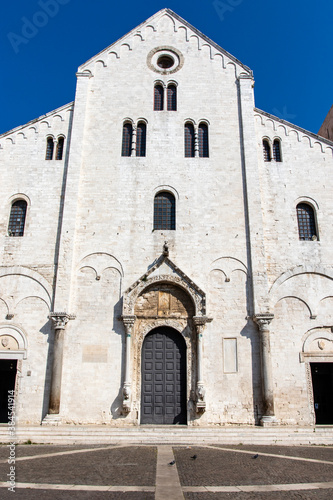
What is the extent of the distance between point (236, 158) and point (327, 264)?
644 centimetres

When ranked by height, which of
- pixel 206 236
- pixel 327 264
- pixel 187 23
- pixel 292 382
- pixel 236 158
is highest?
pixel 187 23

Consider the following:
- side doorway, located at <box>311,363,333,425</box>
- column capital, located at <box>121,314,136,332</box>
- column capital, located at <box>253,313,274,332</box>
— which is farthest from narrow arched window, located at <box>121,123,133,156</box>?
side doorway, located at <box>311,363,333,425</box>

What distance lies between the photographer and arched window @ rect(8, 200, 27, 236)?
59.2ft

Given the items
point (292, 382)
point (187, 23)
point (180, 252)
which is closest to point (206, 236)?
point (180, 252)

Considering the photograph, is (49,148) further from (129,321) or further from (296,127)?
(296,127)

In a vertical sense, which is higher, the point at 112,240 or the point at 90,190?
the point at 90,190

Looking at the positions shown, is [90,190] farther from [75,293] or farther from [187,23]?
[187,23]

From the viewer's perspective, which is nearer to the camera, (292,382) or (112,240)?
(292,382)

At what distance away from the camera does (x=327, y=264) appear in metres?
17.3

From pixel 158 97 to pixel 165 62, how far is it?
2334mm

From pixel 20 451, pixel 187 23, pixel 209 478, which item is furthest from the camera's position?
pixel 187 23

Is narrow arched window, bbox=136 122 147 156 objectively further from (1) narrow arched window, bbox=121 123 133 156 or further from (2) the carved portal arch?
(2) the carved portal arch

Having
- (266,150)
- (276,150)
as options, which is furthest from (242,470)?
(276,150)

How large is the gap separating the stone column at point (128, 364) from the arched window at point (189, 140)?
8433mm
